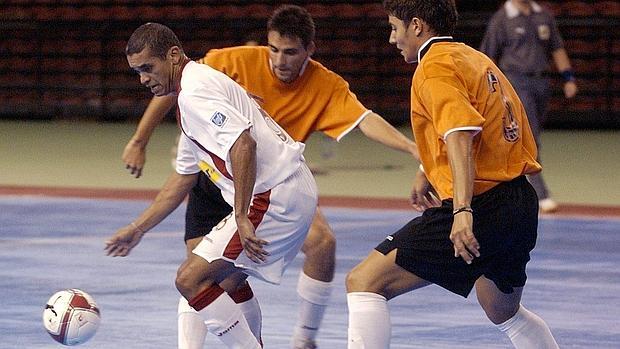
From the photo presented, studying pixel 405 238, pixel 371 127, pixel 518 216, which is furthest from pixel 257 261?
pixel 371 127

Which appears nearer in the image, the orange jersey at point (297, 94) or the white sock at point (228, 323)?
the white sock at point (228, 323)

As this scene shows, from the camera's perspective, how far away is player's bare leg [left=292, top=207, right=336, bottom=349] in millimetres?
6840

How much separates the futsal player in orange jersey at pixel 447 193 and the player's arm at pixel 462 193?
0.42 ft

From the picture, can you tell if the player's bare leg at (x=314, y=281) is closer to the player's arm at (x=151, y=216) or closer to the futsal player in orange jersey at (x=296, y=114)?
the futsal player in orange jersey at (x=296, y=114)

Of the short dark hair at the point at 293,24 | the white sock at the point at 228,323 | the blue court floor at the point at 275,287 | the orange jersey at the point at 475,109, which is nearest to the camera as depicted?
the orange jersey at the point at 475,109

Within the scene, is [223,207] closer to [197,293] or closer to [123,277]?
[197,293]

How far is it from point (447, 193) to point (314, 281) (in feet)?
5.45

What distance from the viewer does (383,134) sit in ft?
23.1

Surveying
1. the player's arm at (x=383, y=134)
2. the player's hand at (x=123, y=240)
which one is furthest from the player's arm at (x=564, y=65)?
the player's hand at (x=123, y=240)

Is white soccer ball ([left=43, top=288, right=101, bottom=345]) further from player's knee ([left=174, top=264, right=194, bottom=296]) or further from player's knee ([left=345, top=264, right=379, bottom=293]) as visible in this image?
player's knee ([left=345, top=264, right=379, bottom=293])

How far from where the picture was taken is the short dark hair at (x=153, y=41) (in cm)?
573

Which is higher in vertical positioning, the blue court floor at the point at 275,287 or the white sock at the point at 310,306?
the white sock at the point at 310,306

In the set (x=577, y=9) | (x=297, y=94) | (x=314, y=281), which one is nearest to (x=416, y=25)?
(x=297, y=94)

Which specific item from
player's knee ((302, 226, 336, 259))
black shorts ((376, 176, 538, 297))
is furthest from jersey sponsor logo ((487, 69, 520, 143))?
player's knee ((302, 226, 336, 259))
